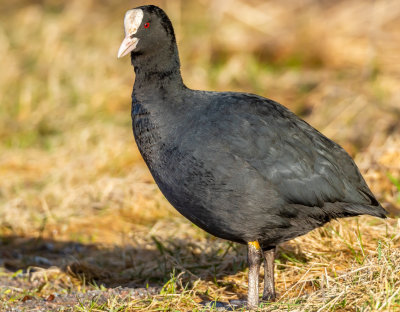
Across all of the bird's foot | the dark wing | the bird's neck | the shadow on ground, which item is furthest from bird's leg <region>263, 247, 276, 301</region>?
the bird's neck

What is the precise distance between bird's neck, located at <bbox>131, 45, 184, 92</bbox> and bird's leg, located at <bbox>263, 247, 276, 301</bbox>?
1241 millimetres

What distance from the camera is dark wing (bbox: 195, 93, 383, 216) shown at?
3.79 m

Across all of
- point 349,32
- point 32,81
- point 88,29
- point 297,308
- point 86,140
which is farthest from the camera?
point 88,29

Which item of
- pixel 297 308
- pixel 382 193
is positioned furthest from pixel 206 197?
pixel 382 193

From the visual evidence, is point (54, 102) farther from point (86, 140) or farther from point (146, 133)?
point (146, 133)

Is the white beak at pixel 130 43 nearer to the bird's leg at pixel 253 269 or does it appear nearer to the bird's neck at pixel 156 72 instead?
the bird's neck at pixel 156 72

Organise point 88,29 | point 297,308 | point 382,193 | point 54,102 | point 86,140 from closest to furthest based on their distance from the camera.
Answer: point 297,308, point 382,193, point 86,140, point 54,102, point 88,29

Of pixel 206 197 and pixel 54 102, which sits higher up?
pixel 54 102

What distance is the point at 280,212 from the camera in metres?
3.82

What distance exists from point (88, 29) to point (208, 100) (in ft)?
26.6

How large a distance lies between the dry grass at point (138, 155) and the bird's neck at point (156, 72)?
123 centimetres

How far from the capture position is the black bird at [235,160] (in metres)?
3.75

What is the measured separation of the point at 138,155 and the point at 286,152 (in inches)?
147

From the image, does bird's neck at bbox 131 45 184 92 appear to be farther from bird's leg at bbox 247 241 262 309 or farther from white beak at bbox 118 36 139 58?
bird's leg at bbox 247 241 262 309
